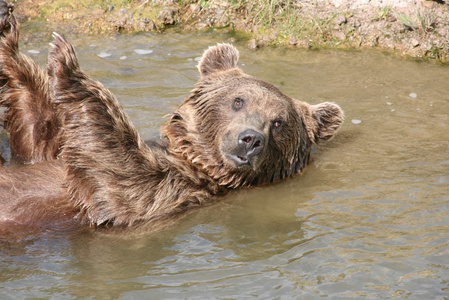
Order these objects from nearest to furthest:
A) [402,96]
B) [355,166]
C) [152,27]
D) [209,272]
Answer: [209,272] → [355,166] → [402,96] → [152,27]

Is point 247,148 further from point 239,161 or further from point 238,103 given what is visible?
point 238,103

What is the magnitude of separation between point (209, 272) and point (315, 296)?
32.6 inches

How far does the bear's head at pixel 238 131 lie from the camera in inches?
217

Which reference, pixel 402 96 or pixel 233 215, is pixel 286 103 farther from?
pixel 402 96

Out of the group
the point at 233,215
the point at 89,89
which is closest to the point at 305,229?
the point at 233,215

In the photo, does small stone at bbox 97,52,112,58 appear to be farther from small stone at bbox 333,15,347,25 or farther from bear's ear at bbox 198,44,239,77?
small stone at bbox 333,15,347,25

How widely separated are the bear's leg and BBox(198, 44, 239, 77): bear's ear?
1.79 meters

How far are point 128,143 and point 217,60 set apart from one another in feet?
6.55

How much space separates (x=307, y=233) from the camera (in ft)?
16.7

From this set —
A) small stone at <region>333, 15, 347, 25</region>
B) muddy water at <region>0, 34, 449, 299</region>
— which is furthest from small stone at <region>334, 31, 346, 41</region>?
muddy water at <region>0, 34, 449, 299</region>

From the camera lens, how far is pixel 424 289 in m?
4.17

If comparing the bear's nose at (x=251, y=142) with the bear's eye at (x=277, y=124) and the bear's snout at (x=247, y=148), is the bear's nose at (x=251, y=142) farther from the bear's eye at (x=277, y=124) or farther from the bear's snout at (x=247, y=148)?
the bear's eye at (x=277, y=124)

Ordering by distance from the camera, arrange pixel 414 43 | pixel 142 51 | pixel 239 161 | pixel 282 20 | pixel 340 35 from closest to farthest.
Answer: pixel 239 161
pixel 142 51
pixel 414 43
pixel 340 35
pixel 282 20

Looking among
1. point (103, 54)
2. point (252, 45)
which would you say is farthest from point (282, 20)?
point (103, 54)
